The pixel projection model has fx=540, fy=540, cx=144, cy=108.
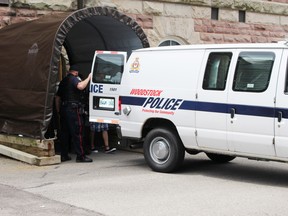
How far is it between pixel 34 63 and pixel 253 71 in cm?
456

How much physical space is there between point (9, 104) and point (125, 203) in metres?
4.97

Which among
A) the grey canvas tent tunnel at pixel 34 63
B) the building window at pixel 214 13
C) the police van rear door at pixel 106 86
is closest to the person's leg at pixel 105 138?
the police van rear door at pixel 106 86

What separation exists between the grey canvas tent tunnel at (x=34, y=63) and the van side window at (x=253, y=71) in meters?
3.72

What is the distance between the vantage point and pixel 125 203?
285 inches

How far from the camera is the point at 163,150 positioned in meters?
9.45

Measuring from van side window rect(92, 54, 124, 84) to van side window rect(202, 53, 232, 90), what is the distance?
2573 mm

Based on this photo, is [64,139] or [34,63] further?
[64,139]

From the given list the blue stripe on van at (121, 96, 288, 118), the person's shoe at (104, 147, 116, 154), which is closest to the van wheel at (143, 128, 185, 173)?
the blue stripe on van at (121, 96, 288, 118)

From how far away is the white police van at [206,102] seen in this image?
8.16m

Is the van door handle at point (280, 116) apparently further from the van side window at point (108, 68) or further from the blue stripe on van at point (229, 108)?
the van side window at point (108, 68)

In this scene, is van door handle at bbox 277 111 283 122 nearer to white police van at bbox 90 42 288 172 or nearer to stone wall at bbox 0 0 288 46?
white police van at bbox 90 42 288 172

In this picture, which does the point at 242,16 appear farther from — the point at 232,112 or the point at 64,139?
the point at 232,112

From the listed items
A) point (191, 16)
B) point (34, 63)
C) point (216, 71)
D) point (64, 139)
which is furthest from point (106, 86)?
point (191, 16)

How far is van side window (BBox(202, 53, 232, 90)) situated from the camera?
28.7 ft
